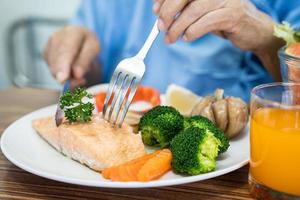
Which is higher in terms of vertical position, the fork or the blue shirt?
the fork

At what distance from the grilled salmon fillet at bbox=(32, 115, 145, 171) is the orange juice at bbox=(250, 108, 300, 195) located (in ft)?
0.91

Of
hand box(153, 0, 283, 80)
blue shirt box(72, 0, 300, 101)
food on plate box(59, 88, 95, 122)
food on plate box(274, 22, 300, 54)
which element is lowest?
blue shirt box(72, 0, 300, 101)

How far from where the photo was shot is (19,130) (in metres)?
1.32

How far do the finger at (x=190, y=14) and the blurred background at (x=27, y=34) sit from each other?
2.31 m

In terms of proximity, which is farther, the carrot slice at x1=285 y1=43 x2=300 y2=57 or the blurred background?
the blurred background

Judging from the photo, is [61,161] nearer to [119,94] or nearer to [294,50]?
[119,94]

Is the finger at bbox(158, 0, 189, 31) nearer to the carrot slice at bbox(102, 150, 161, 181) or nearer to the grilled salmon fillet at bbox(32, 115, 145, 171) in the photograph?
the grilled salmon fillet at bbox(32, 115, 145, 171)

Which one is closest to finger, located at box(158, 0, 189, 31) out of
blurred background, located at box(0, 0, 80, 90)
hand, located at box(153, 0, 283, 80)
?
hand, located at box(153, 0, 283, 80)

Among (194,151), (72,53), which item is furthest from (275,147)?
(72,53)

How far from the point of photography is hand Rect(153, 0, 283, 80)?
131 cm

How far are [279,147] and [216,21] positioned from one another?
1.60 feet

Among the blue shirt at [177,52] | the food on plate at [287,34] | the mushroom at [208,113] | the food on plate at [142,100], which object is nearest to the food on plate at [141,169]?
the mushroom at [208,113]

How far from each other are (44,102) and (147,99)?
40 cm

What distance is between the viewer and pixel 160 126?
1192mm
